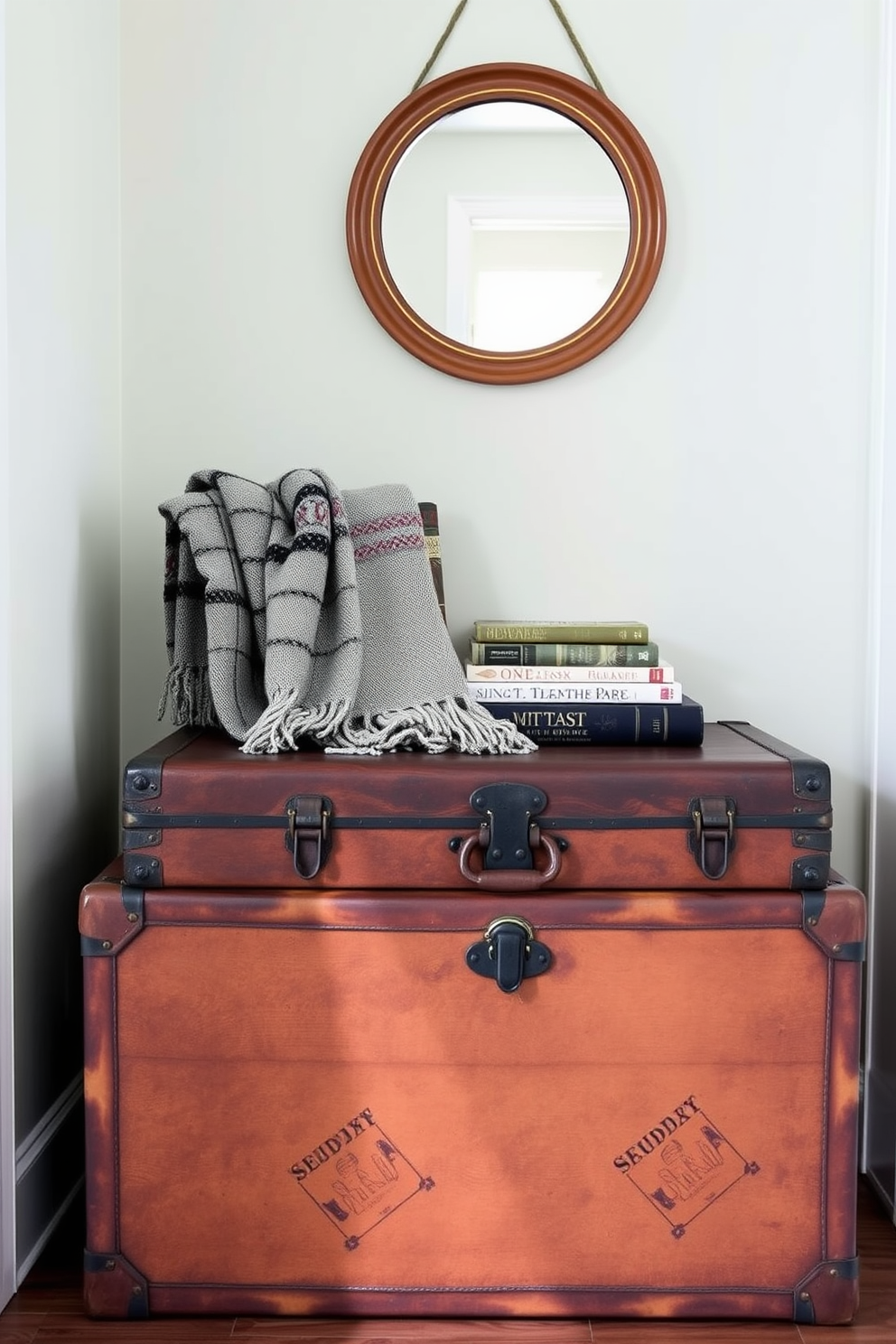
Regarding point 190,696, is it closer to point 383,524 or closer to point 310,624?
point 310,624

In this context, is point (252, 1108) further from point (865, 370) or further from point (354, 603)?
point (865, 370)

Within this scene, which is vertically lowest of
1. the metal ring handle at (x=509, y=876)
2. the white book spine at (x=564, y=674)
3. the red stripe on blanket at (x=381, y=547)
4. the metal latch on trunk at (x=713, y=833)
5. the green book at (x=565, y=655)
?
the metal ring handle at (x=509, y=876)

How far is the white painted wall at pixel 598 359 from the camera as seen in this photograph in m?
1.82

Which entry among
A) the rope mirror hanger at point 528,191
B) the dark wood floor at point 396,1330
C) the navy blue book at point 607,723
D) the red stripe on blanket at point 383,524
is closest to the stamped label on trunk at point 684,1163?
the dark wood floor at point 396,1330

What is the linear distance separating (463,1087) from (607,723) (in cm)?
51

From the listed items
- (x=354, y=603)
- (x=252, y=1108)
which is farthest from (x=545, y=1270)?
(x=354, y=603)

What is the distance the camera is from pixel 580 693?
159 centimetres

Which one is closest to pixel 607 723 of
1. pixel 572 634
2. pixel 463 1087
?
pixel 572 634

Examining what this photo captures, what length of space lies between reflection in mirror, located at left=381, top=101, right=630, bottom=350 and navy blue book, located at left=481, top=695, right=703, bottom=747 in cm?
68

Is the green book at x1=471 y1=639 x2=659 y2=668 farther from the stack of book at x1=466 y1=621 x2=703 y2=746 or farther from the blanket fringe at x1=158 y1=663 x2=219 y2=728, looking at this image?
the blanket fringe at x1=158 y1=663 x2=219 y2=728

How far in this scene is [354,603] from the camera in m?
1.55

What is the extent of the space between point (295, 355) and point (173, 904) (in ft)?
3.13

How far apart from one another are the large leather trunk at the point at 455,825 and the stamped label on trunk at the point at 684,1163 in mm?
288

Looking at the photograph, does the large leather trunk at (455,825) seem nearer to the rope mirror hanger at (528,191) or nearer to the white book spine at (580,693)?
the white book spine at (580,693)
